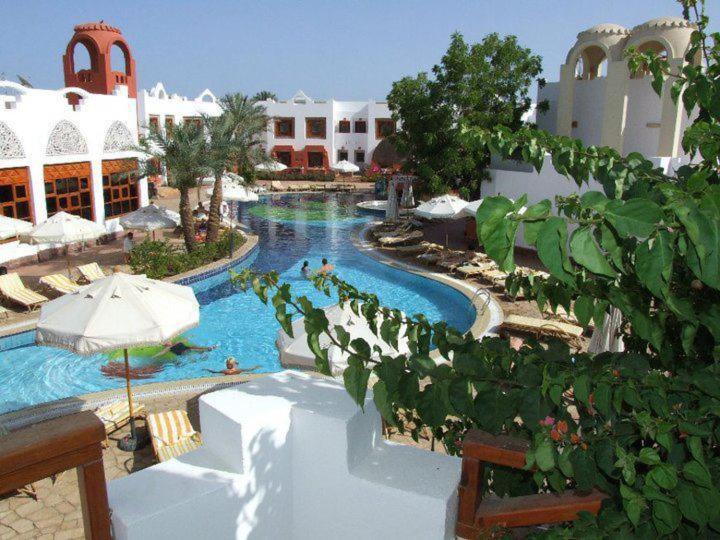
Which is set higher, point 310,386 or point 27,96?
point 27,96

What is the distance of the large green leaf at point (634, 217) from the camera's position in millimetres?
1552

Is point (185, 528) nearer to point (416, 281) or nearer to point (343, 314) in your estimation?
point (343, 314)

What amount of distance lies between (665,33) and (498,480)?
804 inches

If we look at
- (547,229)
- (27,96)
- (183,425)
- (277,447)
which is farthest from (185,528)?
(27,96)

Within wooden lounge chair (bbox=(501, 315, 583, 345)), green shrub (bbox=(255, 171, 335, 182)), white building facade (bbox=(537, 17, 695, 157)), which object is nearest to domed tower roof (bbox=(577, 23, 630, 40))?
white building facade (bbox=(537, 17, 695, 157))

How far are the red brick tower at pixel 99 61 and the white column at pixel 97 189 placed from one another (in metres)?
5.85

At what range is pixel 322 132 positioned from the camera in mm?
49719

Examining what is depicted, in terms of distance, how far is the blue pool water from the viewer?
11.7m

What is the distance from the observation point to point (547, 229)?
5.15 feet

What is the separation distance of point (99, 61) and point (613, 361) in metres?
28.7

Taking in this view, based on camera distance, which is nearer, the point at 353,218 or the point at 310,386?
the point at 310,386

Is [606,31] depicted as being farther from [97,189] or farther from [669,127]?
[97,189]

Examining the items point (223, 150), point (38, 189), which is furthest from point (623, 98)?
point (38, 189)

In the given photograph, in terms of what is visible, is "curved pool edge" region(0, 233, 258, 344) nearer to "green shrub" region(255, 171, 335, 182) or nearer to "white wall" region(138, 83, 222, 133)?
"white wall" region(138, 83, 222, 133)
